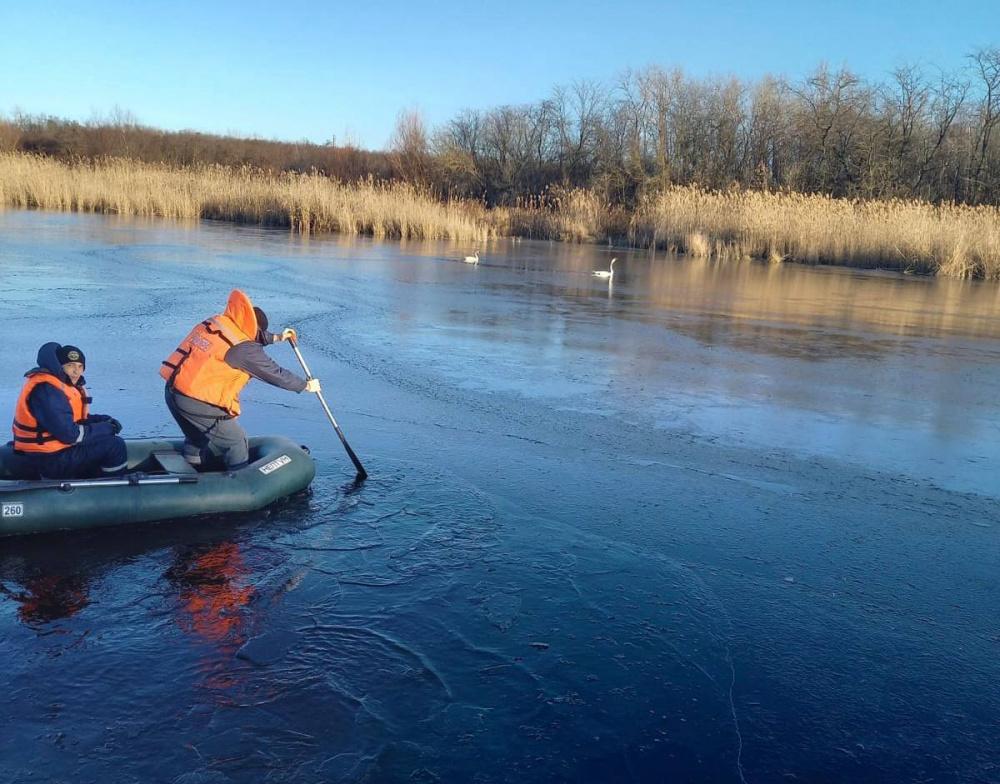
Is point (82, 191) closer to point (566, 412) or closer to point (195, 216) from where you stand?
point (195, 216)

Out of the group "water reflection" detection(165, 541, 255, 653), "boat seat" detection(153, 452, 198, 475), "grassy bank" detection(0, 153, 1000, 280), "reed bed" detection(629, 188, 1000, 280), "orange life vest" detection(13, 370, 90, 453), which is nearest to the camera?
"water reflection" detection(165, 541, 255, 653)

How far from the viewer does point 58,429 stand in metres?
4.34

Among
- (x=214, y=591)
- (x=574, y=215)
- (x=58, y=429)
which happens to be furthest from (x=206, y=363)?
(x=574, y=215)

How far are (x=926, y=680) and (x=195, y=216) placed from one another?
87.1ft

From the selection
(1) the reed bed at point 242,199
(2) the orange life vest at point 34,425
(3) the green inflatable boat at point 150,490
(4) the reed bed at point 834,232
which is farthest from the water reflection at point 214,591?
(1) the reed bed at point 242,199

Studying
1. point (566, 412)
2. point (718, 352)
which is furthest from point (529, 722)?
point (718, 352)

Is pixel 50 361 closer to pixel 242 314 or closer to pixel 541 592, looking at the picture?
pixel 242 314

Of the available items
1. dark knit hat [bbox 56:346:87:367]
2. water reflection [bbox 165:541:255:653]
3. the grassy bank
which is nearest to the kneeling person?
dark knit hat [bbox 56:346:87:367]

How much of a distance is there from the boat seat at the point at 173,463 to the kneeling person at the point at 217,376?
43 millimetres

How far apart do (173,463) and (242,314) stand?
0.91 metres

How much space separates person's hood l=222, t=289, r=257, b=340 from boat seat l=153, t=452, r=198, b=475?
784 mm

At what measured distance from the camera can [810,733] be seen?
9.78ft

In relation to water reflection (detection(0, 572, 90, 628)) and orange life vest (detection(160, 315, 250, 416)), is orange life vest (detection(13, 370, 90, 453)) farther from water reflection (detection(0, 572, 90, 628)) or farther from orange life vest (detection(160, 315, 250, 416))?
water reflection (detection(0, 572, 90, 628))

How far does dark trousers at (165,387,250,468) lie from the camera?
15.8 ft
